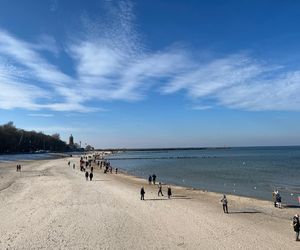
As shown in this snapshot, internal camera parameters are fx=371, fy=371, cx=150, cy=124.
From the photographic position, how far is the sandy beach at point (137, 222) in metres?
17.2

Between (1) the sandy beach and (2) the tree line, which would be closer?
(1) the sandy beach

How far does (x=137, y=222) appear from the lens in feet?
70.9

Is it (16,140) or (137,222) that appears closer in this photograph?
(137,222)

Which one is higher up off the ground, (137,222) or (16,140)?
(16,140)

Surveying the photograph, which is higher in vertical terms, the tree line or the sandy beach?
the tree line

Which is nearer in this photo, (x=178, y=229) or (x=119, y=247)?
(x=119, y=247)

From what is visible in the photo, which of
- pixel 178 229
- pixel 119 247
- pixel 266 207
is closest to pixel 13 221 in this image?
pixel 119 247

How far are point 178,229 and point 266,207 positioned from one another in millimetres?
10554

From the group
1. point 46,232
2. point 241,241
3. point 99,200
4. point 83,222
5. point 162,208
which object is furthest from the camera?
point 99,200

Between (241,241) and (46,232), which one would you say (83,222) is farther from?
(241,241)

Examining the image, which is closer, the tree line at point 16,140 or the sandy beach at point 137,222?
the sandy beach at point 137,222

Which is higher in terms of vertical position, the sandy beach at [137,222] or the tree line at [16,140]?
the tree line at [16,140]

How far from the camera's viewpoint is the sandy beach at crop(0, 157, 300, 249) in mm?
17250

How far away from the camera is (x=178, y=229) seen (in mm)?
19828
